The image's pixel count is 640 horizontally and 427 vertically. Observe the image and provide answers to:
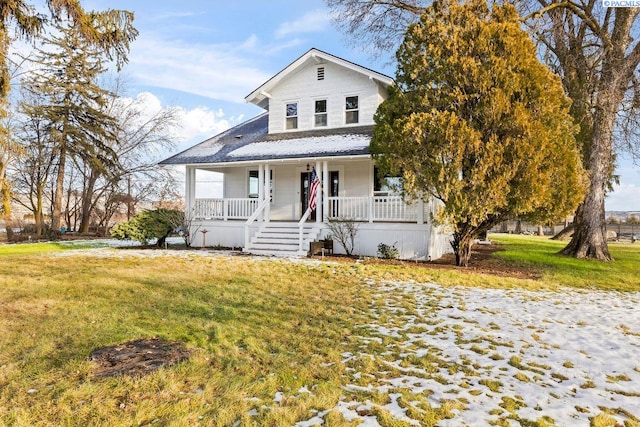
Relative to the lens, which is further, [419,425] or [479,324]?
[479,324]

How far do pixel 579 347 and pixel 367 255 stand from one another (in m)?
8.96

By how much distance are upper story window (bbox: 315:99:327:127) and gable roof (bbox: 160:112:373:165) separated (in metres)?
0.46

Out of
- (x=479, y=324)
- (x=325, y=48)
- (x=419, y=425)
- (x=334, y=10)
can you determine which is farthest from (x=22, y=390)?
(x=334, y=10)

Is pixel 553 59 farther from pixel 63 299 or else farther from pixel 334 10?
pixel 63 299

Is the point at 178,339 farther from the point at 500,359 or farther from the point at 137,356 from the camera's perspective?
the point at 500,359

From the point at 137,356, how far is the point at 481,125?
9684mm

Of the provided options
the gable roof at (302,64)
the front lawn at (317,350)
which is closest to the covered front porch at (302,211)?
the gable roof at (302,64)

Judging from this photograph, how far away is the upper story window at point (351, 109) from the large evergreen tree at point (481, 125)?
5317 mm

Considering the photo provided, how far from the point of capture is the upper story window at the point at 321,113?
17.0 m

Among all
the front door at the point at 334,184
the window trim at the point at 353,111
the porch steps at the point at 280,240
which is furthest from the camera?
the front door at the point at 334,184

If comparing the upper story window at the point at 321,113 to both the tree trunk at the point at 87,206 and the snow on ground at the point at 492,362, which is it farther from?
the tree trunk at the point at 87,206

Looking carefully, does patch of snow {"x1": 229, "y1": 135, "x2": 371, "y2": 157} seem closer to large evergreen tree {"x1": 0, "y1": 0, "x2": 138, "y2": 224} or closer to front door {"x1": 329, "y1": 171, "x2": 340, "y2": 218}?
front door {"x1": 329, "y1": 171, "x2": 340, "y2": 218}

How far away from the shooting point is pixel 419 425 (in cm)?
A: 315

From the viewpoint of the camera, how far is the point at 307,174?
56.7 ft
